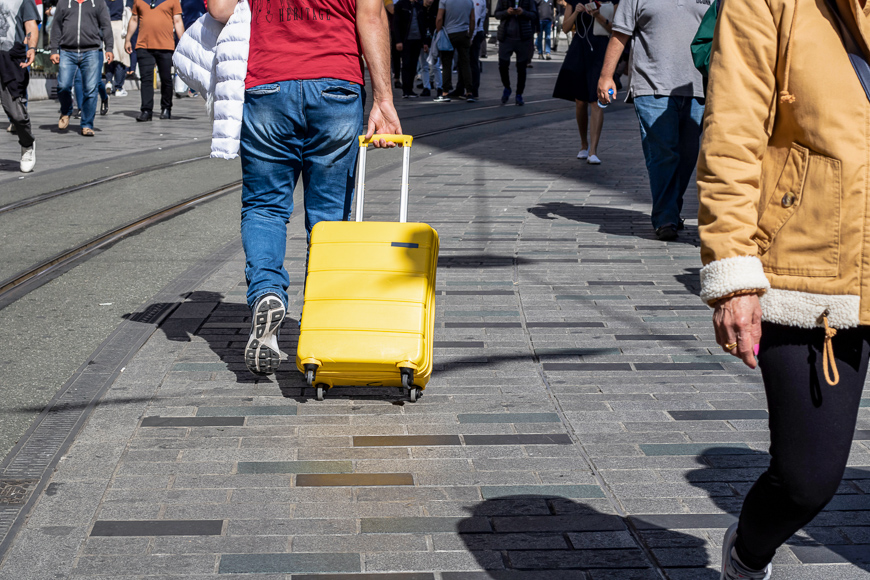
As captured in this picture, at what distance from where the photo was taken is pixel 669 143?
689 cm

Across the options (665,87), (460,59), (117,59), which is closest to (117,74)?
(117,59)

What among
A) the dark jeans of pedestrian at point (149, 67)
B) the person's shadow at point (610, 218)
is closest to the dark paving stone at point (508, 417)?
the person's shadow at point (610, 218)

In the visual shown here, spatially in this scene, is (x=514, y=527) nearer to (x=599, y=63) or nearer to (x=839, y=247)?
(x=839, y=247)

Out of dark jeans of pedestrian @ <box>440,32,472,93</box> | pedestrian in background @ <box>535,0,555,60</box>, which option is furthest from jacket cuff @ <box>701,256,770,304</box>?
pedestrian in background @ <box>535,0,555,60</box>

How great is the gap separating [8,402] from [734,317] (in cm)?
290

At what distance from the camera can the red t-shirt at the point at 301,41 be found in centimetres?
392

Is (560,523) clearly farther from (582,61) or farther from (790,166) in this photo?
(582,61)

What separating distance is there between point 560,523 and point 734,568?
2.35 feet

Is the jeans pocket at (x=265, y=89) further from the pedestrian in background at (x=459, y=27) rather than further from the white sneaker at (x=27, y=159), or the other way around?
the pedestrian in background at (x=459, y=27)

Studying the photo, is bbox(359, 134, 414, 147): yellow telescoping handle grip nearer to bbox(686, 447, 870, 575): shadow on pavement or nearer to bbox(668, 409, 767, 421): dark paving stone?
bbox(668, 409, 767, 421): dark paving stone

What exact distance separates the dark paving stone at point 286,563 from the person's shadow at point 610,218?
473cm

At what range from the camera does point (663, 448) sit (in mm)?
3480

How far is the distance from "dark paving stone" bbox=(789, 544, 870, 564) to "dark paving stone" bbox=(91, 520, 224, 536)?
5.05 ft

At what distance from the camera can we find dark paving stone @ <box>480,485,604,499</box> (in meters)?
3.11
